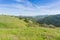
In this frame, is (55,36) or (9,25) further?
(9,25)

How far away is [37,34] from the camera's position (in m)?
26.5

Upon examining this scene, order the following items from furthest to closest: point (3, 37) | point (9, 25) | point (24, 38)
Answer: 1. point (9, 25)
2. point (24, 38)
3. point (3, 37)

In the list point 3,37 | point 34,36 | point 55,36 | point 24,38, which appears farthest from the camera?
point 55,36

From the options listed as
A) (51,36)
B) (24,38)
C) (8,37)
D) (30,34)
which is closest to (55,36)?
(51,36)

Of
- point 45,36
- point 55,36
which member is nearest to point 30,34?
point 45,36

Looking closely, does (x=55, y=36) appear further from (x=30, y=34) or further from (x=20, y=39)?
(x=20, y=39)

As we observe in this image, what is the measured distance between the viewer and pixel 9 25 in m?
40.4

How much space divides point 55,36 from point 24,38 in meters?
6.19

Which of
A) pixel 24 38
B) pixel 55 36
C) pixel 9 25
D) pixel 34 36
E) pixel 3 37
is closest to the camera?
pixel 3 37

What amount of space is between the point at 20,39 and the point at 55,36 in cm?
703

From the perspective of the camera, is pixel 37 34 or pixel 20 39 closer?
pixel 20 39

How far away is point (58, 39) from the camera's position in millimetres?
26109

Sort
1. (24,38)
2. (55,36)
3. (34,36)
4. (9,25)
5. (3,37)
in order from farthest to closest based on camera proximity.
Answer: (9,25), (55,36), (34,36), (24,38), (3,37)

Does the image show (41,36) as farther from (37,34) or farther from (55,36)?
(55,36)
